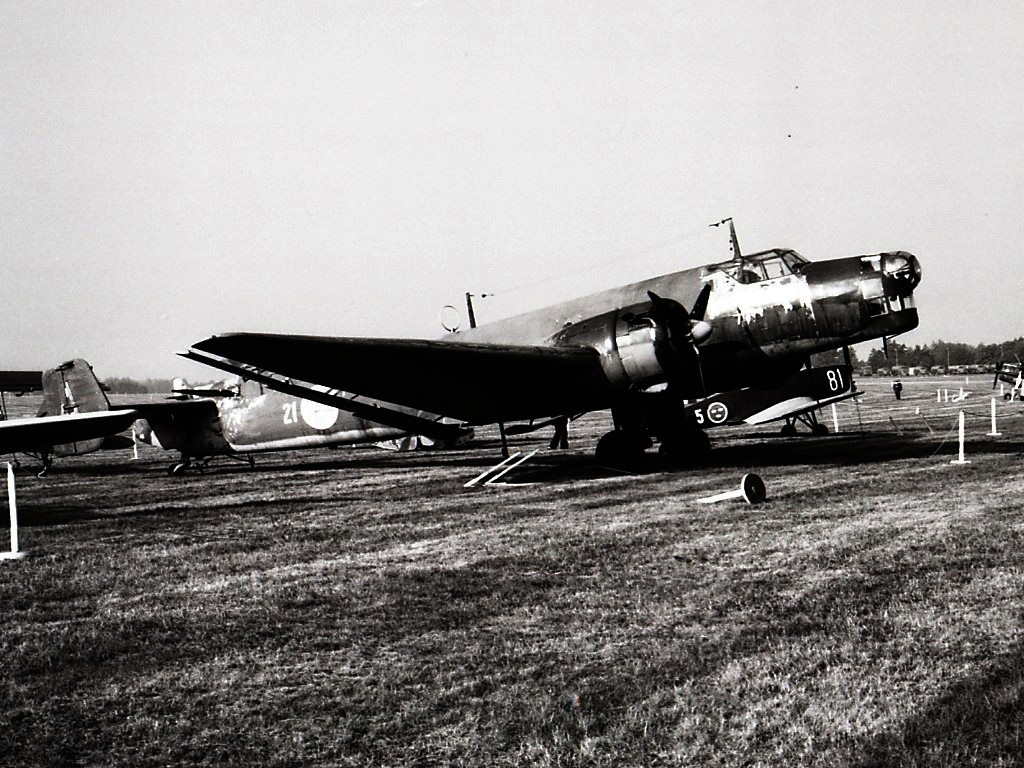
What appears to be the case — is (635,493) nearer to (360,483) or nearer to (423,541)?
(423,541)

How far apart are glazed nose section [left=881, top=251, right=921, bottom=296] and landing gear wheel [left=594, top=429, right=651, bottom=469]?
4.78 meters

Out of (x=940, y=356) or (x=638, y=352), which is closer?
(x=638, y=352)

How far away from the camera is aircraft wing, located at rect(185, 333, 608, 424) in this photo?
38.1ft

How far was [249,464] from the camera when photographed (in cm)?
1939

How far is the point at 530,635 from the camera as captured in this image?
4887 millimetres

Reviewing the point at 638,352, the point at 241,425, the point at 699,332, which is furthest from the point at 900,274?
the point at 241,425

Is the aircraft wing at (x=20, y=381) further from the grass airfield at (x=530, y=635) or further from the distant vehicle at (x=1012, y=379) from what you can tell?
the distant vehicle at (x=1012, y=379)

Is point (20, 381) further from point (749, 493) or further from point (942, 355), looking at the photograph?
point (942, 355)

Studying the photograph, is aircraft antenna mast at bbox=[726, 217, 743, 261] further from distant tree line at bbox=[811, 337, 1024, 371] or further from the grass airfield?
distant tree line at bbox=[811, 337, 1024, 371]

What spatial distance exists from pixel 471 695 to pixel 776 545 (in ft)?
13.4

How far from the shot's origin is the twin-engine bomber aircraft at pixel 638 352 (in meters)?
12.8

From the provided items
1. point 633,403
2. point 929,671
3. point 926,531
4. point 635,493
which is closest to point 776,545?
point 926,531

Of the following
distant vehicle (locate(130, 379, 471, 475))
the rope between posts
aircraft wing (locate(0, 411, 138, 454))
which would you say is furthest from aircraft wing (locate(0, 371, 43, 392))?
the rope between posts

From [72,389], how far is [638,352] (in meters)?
14.8
